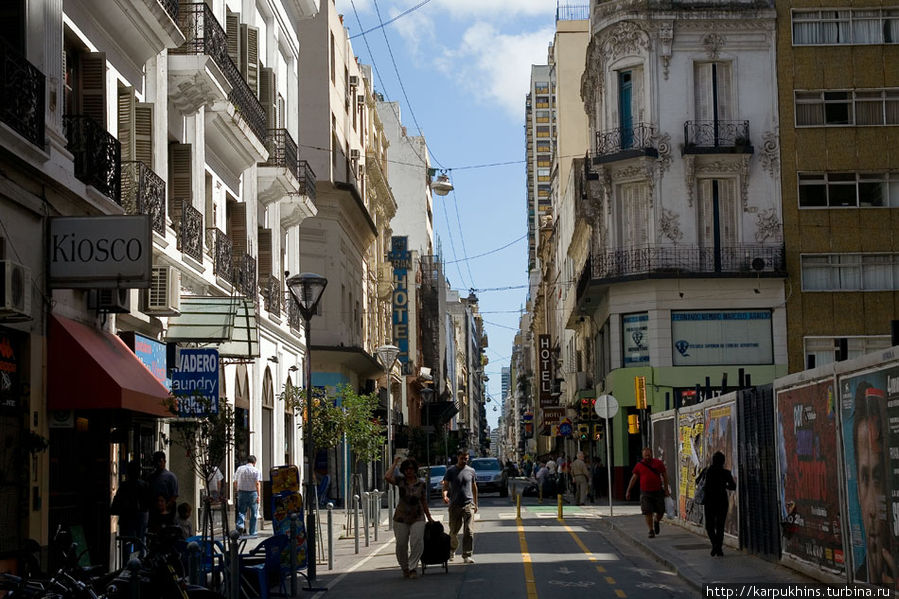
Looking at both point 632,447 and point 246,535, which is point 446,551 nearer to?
point 246,535

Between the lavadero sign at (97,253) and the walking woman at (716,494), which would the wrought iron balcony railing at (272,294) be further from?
the lavadero sign at (97,253)

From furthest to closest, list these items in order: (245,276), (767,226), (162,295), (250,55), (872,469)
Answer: (767,226), (250,55), (245,276), (162,295), (872,469)

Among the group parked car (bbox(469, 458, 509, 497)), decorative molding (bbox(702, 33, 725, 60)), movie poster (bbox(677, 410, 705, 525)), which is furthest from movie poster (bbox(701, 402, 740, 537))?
parked car (bbox(469, 458, 509, 497))

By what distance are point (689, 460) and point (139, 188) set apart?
12.9 meters

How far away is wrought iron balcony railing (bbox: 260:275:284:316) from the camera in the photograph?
3378 centimetres

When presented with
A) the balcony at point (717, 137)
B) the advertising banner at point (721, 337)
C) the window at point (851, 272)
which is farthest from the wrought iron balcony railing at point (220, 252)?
the window at point (851, 272)

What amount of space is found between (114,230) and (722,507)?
1038 centimetres

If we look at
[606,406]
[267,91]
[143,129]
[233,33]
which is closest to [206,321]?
[143,129]

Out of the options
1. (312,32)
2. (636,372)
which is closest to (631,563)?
(636,372)

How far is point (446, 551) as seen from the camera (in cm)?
1947

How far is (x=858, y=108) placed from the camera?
150 feet

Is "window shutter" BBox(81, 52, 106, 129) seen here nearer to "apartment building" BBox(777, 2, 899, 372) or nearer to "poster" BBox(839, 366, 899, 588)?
"poster" BBox(839, 366, 899, 588)

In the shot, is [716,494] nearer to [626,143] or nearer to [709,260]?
[709,260]

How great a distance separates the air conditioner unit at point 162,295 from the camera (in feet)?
71.1
